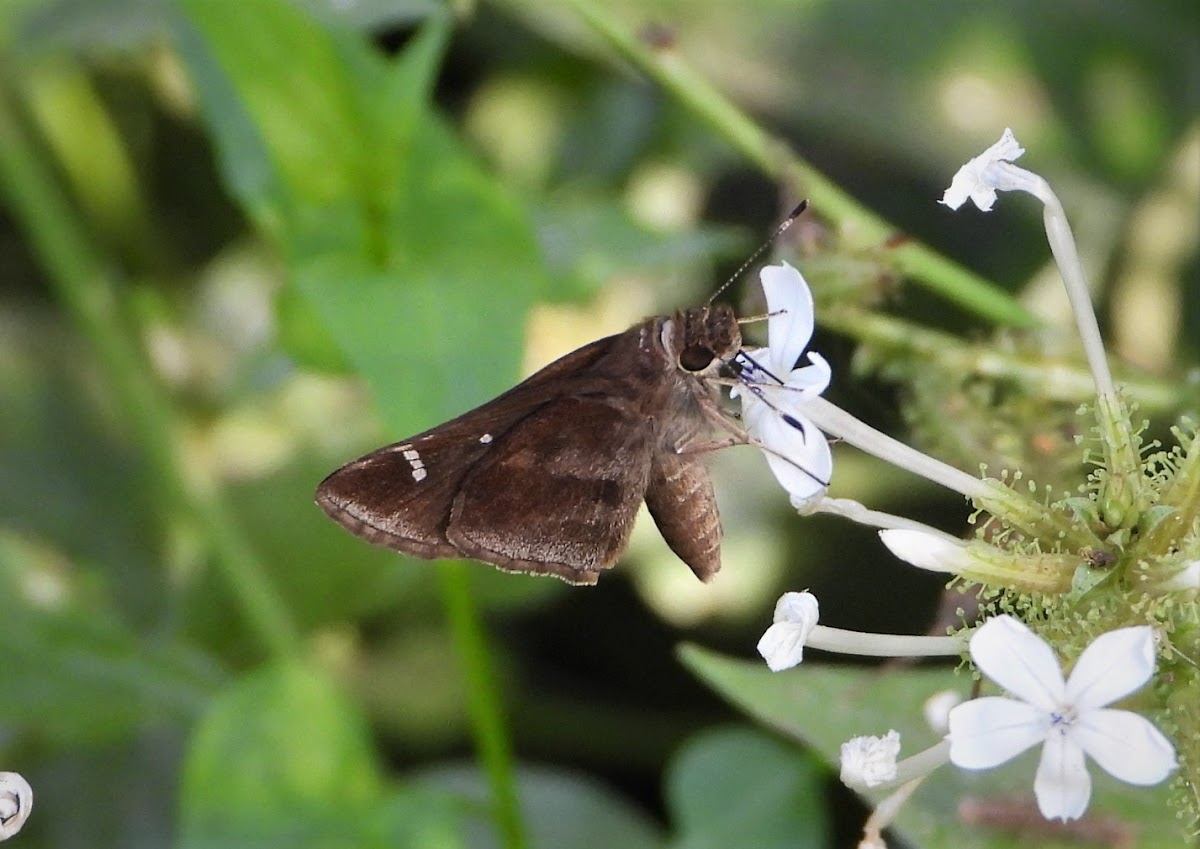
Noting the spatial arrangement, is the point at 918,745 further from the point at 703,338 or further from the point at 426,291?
the point at 426,291

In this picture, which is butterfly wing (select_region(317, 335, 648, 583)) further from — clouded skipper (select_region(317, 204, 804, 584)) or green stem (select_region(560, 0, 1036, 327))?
green stem (select_region(560, 0, 1036, 327))

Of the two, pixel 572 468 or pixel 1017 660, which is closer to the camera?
pixel 1017 660

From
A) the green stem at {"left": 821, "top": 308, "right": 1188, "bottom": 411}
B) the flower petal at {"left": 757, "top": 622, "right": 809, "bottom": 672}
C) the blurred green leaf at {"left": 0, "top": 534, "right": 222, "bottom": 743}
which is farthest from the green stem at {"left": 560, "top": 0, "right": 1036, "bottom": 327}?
the blurred green leaf at {"left": 0, "top": 534, "right": 222, "bottom": 743}

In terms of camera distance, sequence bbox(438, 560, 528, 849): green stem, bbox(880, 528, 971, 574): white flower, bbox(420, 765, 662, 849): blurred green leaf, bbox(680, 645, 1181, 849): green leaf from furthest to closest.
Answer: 1. bbox(420, 765, 662, 849): blurred green leaf
2. bbox(438, 560, 528, 849): green stem
3. bbox(680, 645, 1181, 849): green leaf
4. bbox(880, 528, 971, 574): white flower

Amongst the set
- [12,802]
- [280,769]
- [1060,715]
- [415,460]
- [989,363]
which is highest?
[989,363]

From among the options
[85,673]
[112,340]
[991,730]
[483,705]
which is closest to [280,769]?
[483,705]

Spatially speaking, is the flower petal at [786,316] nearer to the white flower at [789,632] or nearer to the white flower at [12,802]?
the white flower at [789,632]

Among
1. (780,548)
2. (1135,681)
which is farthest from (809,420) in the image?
(780,548)
